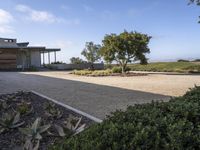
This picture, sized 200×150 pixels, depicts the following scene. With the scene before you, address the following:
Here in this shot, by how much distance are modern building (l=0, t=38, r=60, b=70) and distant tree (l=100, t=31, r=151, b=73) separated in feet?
53.1

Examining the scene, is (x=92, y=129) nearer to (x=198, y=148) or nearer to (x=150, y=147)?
(x=150, y=147)

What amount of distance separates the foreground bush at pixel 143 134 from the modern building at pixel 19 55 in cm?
3898

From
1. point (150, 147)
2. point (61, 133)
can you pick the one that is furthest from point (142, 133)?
point (61, 133)

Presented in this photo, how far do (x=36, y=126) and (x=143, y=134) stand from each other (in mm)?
3670

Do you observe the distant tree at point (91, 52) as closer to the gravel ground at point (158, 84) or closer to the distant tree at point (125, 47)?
the distant tree at point (125, 47)

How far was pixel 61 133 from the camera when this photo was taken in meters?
5.97

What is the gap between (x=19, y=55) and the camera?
44.1 meters

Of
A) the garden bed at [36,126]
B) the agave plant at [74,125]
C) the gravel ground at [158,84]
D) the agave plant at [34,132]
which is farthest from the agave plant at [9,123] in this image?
the gravel ground at [158,84]

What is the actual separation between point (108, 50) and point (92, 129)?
83.8ft

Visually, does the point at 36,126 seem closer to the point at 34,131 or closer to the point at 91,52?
the point at 34,131

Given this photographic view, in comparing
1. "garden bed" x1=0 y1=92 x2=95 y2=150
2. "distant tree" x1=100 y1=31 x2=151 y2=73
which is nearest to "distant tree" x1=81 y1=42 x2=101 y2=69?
"distant tree" x1=100 y1=31 x2=151 y2=73

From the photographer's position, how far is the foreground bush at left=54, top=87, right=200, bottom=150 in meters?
2.74

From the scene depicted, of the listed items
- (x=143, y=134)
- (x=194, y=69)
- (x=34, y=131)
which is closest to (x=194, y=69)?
(x=194, y=69)

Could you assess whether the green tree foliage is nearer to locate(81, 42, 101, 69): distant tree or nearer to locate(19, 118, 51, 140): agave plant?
locate(81, 42, 101, 69): distant tree
